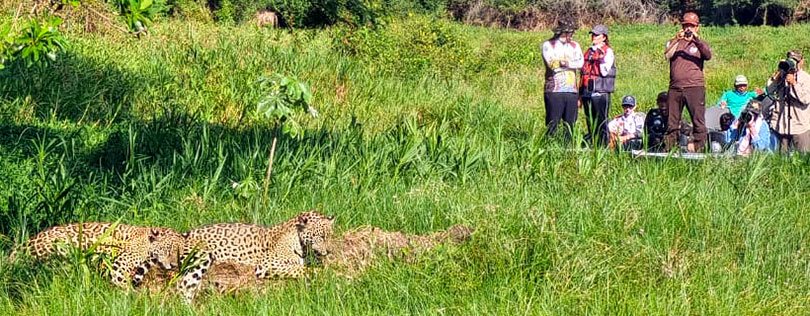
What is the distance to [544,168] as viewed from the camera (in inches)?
304

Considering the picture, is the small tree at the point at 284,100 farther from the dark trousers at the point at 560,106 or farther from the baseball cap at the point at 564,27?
the baseball cap at the point at 564,27

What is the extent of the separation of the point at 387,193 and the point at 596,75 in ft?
12.9

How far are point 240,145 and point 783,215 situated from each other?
404 centimetres

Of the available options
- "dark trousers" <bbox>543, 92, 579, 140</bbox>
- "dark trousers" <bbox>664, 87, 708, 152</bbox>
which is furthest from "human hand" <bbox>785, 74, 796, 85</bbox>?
"dark trousers" <bbox>543, 92, 579, 140</bbox>

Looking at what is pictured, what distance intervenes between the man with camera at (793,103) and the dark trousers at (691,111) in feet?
2.78

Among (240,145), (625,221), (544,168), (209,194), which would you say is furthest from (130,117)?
(625,221)

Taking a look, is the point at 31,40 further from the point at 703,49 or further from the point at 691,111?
the point at 691,111

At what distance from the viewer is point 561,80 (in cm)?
1005

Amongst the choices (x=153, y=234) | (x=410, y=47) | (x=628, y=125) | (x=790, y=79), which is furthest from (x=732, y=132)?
(x=153, y=234)

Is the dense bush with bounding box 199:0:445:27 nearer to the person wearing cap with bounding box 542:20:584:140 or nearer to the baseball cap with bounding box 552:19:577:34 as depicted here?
the baseball cap with bounding box 552:19:577:34

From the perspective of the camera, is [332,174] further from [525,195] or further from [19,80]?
[19,80]

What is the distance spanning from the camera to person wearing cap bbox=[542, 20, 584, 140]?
10039 millimetres

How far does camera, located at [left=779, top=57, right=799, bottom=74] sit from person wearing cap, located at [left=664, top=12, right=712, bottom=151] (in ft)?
2.63

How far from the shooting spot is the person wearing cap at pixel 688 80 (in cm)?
1002
